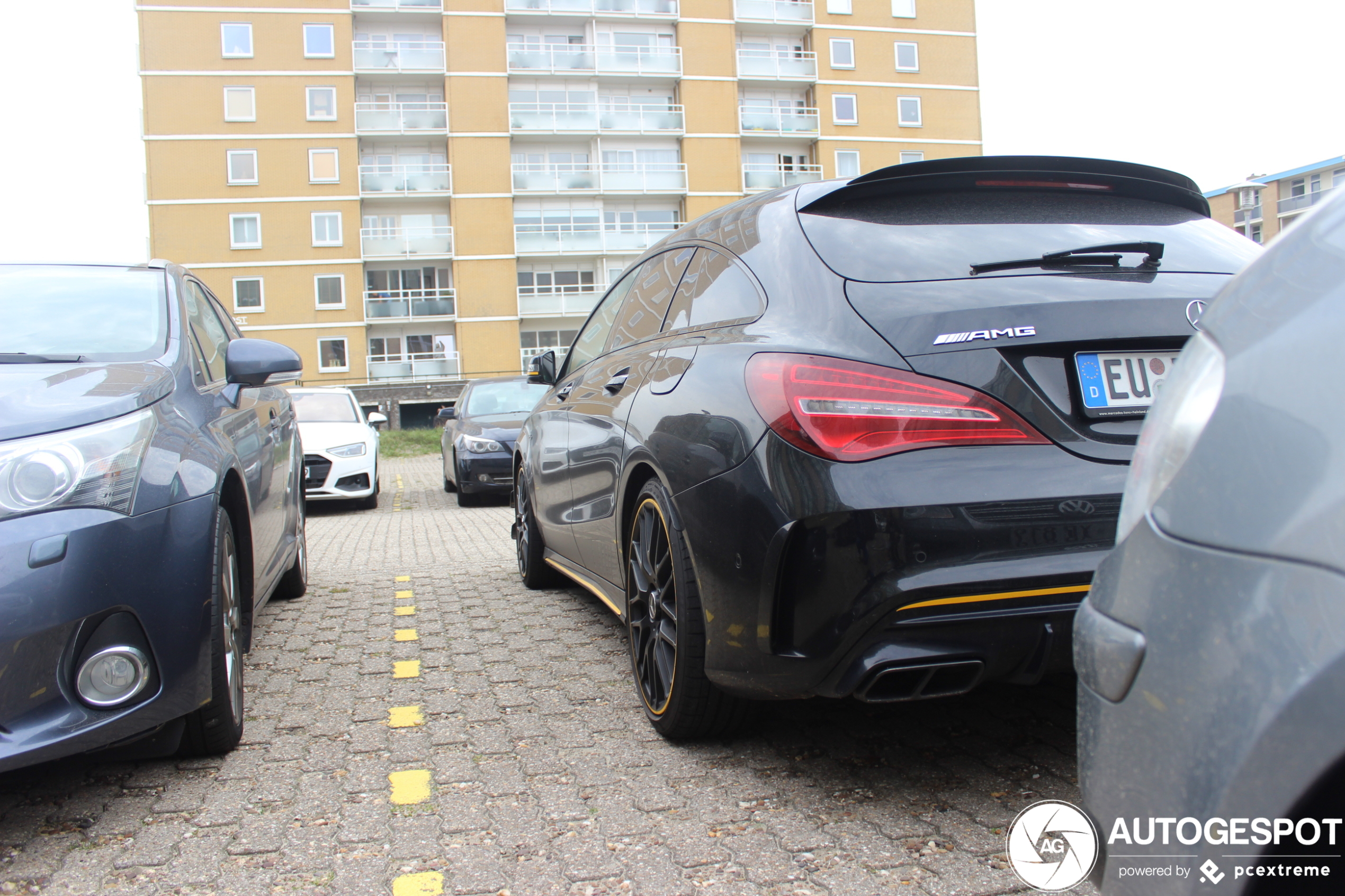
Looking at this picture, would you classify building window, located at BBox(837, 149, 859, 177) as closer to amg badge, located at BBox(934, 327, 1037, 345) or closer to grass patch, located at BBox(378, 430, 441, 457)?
grass patch, located at BBox(378, 430, 441, 457)

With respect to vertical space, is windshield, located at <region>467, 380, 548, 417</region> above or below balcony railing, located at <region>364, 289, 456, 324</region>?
below

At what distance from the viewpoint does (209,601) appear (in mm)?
2648

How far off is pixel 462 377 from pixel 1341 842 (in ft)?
153

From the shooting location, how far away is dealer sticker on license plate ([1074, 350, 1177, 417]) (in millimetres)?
2211

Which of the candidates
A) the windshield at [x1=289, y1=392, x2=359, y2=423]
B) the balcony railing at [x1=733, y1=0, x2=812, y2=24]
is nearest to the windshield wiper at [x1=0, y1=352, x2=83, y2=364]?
the windshield at [x1=289, y1=392, x2=359, y2=423]

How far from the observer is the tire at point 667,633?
2.73 meters

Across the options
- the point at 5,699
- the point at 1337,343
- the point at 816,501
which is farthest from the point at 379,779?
the point at 1337,343

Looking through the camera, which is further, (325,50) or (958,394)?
(325,50)

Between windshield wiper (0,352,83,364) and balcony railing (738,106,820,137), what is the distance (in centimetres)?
4912

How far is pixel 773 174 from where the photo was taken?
164 feet

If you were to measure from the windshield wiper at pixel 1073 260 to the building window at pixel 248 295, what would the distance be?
46209mm

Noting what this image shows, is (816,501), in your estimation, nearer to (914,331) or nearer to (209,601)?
(914,331)

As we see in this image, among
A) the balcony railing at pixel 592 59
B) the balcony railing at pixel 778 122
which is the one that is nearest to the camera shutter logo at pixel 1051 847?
the balcony railing at pixel 592 59

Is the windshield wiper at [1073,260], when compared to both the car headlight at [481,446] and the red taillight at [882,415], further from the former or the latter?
the car headlight at [481,446]
